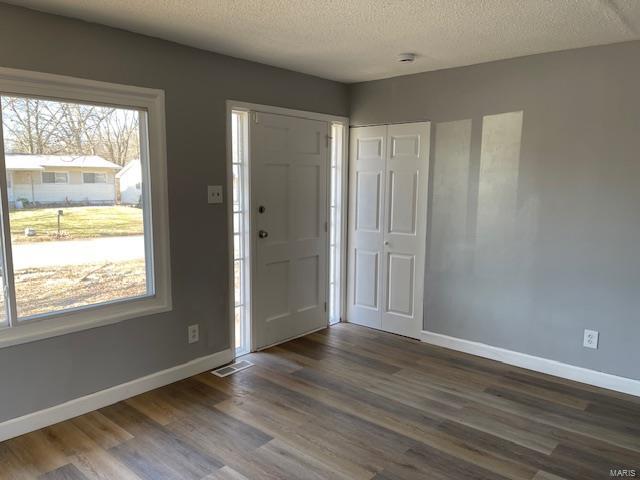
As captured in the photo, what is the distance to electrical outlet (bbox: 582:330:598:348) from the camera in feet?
10.6

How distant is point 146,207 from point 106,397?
1.24 meters

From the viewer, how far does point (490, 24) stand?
104 inches

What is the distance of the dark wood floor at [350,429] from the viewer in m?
2.32

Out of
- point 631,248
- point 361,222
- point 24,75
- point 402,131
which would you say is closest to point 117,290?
point 24,75

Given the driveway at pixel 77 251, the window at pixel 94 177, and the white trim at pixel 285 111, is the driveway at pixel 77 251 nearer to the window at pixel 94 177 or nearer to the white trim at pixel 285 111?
the window at pixel 94 177

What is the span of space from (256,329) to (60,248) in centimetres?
167

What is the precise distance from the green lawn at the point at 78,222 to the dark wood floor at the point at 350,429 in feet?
3.63

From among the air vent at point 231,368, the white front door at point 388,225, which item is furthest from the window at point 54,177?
the white front door at point 388,225

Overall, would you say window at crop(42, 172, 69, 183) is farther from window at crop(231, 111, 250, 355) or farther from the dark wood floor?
the dark wood floor

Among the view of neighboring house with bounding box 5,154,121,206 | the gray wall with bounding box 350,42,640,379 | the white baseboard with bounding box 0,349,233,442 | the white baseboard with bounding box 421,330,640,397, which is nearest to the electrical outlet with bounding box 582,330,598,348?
the gray wall with bounding box 350,42,640,379

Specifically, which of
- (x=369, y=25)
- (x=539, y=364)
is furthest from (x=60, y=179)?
(x=539, y=364)

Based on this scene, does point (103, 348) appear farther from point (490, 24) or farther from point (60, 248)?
point (490, 24)

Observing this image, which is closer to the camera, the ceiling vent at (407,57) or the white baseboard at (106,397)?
the white baseboard at (106,397)

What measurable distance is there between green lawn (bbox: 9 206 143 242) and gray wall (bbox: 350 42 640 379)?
2.43 m
